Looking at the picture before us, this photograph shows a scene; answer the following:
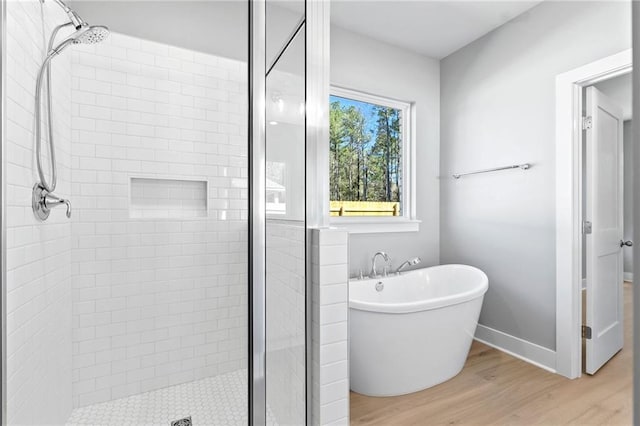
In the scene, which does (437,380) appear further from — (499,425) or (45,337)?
(45,337)

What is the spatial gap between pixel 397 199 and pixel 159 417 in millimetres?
2216

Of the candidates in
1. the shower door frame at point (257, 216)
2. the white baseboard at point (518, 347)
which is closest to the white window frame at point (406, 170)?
the white baseboard at point (518, 347)

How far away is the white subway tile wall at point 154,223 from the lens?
4.96ft

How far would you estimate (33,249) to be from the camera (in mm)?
1232

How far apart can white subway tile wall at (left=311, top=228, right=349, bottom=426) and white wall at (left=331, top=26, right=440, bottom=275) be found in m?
1.22

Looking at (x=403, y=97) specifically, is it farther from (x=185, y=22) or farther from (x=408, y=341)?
(x=408, y=341)

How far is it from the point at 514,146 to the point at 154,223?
7.94 ft

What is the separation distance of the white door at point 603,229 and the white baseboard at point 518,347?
21cm

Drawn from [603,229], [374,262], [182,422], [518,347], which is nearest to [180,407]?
[182,422]

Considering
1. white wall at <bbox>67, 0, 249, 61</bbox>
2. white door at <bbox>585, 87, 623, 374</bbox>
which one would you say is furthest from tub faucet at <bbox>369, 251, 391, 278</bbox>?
white wall at <bbox>67, 0, 249, 61</bbox>

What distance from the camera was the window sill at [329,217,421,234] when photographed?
2598mm

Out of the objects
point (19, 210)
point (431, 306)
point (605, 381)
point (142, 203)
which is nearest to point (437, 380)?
point (431, 306)

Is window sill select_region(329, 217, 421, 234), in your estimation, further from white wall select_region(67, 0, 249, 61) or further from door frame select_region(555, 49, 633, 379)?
white wall select_region(67, 0, 249, 61)

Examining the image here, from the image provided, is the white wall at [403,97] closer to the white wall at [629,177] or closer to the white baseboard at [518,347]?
the white baseboard at [518,347]
